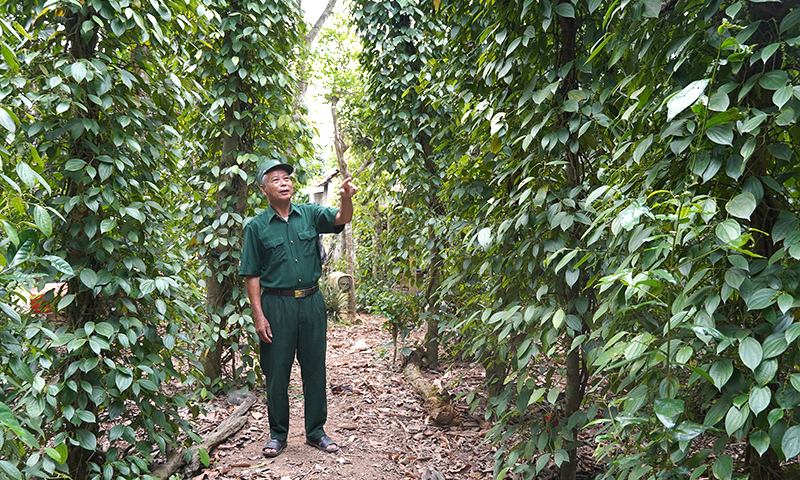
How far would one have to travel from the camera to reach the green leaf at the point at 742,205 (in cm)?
113

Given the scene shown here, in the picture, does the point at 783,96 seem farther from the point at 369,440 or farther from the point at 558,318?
the point at 369,440

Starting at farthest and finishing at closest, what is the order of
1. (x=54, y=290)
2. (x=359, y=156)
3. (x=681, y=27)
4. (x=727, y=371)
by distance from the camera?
(x=359, y=156), (x=54, y=290), (x=681, y=27), (x=727, y=371)

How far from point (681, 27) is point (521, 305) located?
4.11 feet

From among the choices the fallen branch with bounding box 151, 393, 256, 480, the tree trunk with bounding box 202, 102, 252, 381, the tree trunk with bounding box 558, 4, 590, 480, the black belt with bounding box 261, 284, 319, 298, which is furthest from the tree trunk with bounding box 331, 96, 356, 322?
the tree trunk with bounding box 558, 4, 590, 480

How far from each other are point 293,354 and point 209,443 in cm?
71

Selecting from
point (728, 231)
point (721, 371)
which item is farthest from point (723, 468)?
point (728, 231)

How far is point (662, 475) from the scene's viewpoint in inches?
47.9

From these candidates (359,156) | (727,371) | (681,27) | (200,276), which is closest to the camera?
(727,371)

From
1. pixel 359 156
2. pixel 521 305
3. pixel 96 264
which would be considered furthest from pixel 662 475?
pixel 359 156

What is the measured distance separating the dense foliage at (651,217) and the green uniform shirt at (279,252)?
981mm

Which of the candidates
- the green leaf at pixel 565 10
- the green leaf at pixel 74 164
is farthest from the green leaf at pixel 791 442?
the green leaf at pixel 74 164

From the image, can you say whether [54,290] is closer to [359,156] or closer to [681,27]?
[681,27]

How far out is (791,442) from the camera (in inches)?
39.8

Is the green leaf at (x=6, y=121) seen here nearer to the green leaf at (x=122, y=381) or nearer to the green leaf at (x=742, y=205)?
the green leaf at (x=122, y=381)
